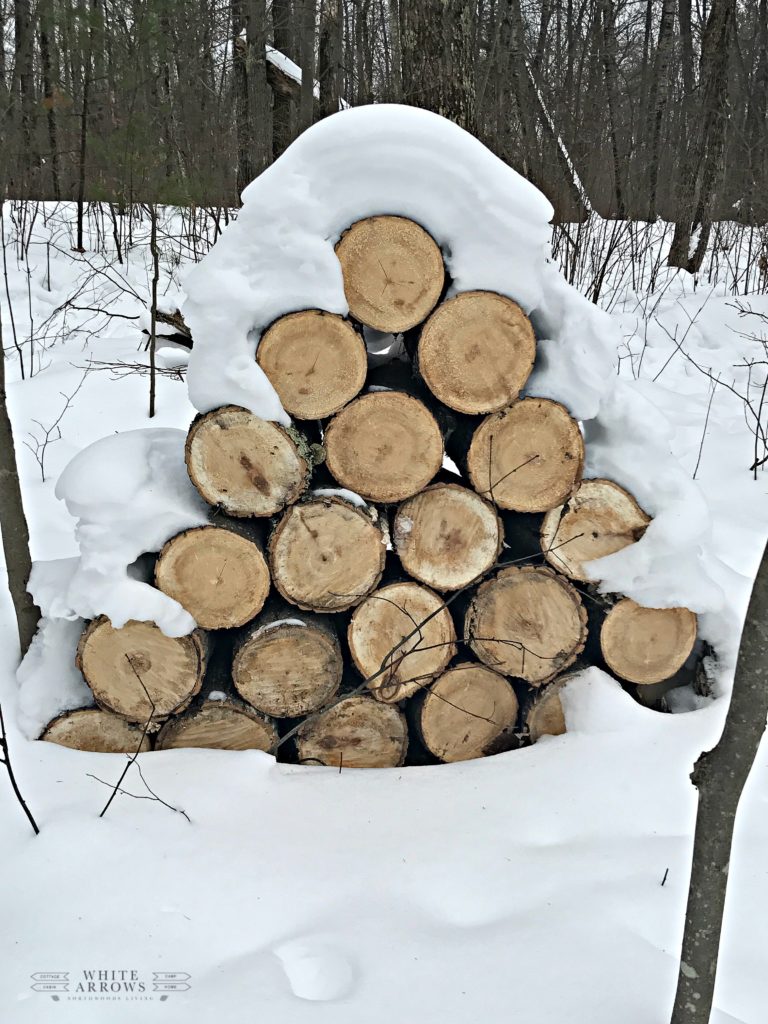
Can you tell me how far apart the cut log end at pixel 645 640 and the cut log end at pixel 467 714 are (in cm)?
32

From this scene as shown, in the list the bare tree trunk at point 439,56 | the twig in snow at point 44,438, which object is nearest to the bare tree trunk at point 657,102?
the bare tree trunk at point 439,56

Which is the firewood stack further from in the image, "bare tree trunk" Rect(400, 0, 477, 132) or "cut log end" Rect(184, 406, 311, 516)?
"bare tree trunk" Rect(400, 0, 477, 132)

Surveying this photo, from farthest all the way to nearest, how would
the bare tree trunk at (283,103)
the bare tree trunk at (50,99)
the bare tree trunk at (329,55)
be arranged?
the bare tree trunk at (50,99) → the bare tree trunk at (329,55) → the bare tree trunk at (283,103)

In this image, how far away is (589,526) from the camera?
2283 mm

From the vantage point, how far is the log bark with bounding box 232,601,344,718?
224 centimetres

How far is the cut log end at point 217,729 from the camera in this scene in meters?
2.27

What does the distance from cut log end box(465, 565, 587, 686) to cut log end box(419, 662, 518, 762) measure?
0.08m

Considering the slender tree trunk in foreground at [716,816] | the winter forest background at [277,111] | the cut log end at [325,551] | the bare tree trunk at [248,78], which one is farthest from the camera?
the bare tree trunk at [248,78]

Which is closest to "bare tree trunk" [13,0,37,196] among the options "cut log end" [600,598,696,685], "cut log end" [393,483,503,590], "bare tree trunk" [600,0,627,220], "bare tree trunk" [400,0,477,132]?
"bare tree trunk" [600,0,627,220]

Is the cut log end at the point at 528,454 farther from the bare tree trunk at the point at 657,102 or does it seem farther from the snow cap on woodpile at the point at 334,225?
the bare tree trunk at the point at 657,102

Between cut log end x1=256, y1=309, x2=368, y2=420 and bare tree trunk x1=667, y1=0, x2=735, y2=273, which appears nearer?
cut log end x1=256, y1=309, x2=368, y2=420

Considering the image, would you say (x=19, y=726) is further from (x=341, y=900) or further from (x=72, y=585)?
(x=341, y=900)

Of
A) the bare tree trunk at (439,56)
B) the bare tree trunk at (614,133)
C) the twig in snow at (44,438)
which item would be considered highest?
the bare tree trunk at (614,133)

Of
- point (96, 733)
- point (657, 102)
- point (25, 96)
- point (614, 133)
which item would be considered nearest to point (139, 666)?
point (96, 733)
